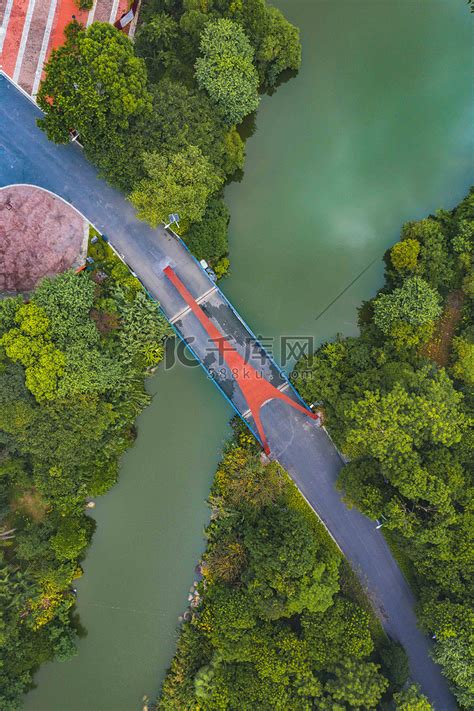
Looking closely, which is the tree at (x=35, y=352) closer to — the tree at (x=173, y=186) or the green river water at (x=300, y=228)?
the green river water at (x=300, y=228)

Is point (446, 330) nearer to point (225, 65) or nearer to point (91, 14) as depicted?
point (225, 65)

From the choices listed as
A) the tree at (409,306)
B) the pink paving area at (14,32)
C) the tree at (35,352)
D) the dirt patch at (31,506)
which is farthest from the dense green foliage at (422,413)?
the pink paving area at (14,32)

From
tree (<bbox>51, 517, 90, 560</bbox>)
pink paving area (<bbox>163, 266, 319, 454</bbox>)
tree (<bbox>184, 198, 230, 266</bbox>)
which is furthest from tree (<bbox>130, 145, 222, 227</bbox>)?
tree (<bbox>51, 517, 90, 560</bbox>)

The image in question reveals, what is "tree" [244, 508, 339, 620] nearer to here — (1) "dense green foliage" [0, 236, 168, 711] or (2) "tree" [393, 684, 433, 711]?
(2) "tree" [393, 684, 433, 711]

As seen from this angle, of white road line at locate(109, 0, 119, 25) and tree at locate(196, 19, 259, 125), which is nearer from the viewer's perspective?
tree at locate(196, 19, 259, 125)

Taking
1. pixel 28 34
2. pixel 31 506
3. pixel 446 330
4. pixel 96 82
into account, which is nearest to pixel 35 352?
pixel 31 506

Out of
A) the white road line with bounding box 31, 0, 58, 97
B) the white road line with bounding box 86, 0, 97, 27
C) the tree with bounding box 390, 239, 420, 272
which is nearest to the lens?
the tree with bounding box 390, 239, 420, 272

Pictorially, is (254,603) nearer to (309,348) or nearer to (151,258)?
(309,348)

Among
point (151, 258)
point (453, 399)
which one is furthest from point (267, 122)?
point (453, 399)
